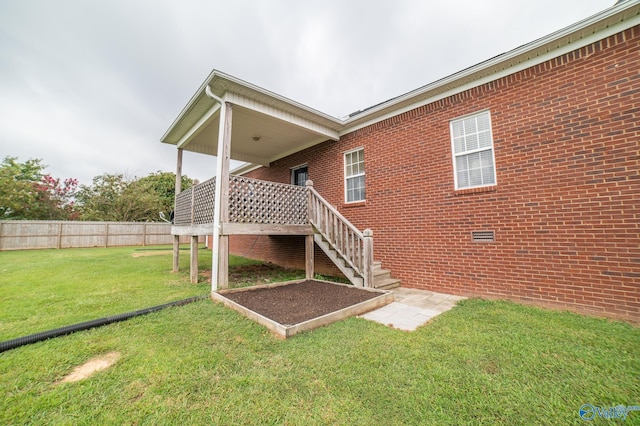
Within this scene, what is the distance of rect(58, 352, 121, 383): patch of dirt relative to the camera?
7.30 feet

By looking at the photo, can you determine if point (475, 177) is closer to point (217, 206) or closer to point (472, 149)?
point (472, 149)

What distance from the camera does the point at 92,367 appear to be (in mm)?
2402

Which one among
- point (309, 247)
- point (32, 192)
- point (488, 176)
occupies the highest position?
point (32, 192)

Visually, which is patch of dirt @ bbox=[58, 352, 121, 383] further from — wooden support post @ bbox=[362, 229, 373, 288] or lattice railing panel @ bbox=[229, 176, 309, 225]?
wooden support post @ bbox=[362, 229, 373, 288]

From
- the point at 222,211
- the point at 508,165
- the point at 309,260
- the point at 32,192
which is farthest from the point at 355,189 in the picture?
the point at 32,192

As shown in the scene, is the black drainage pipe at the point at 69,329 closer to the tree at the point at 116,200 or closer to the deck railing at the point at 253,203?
the deck railing at the point at 253,203

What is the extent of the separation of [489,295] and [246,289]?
4739 millimetres

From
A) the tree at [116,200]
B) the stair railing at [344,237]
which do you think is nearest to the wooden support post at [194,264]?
the stair railing at [344,237]

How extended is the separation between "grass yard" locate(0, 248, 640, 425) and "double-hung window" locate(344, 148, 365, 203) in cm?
396

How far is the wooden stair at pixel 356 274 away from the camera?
528cm

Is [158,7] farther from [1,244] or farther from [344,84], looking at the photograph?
[1,244]

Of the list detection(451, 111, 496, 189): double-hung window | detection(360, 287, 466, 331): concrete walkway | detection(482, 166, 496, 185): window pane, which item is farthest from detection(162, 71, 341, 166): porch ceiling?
detection(360, 287, 466, 331): concrete walkway

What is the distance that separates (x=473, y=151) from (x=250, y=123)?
17.4 feet

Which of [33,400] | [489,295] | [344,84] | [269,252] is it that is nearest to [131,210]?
[269,252]
